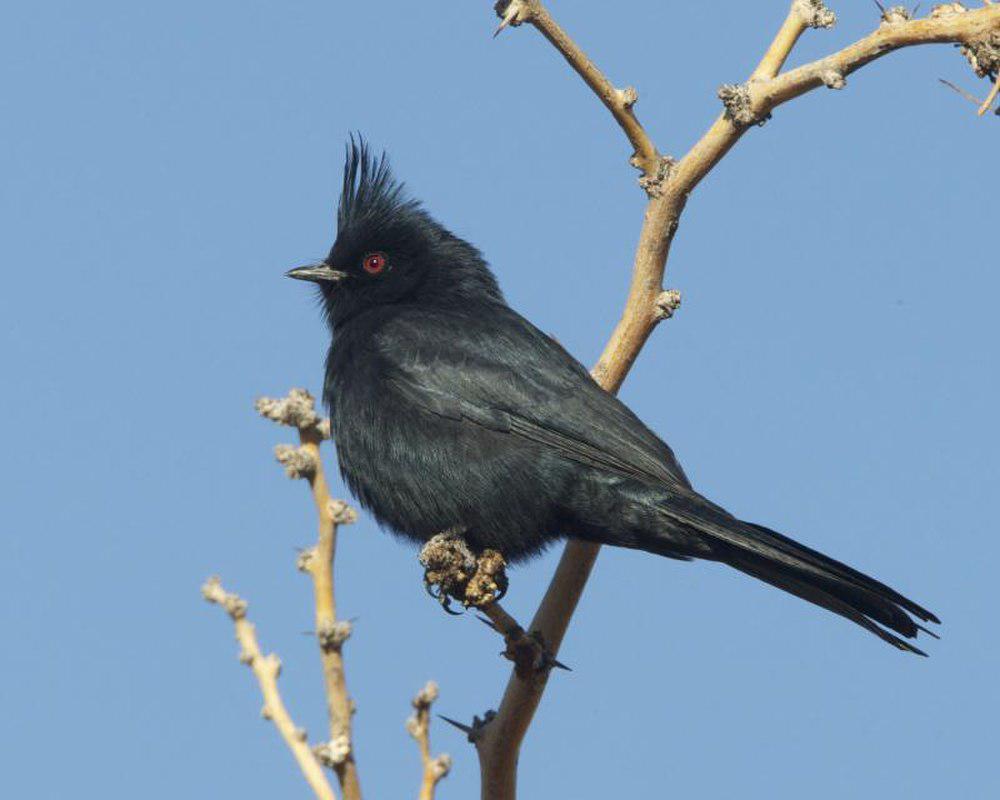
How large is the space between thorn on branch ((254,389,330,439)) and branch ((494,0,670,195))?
1.73 metres

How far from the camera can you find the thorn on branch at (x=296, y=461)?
3482 millimetres

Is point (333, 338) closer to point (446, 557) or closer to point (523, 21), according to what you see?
point (446, 557)

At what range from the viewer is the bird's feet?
5.16m

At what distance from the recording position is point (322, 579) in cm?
334

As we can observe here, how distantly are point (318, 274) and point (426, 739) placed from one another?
4439 mm

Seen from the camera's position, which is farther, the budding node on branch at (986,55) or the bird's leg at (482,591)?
the bird's leg at (482,591)

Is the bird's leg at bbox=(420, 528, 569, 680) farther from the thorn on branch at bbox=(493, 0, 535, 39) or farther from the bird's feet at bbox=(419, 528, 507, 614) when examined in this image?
the thorn on branch at bbox=(493, 0, 535, 39)

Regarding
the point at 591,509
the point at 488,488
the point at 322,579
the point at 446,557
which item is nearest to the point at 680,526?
the point at 591,509

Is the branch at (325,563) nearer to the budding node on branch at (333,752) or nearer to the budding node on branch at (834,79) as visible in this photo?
the budding node on branch at (333,752)

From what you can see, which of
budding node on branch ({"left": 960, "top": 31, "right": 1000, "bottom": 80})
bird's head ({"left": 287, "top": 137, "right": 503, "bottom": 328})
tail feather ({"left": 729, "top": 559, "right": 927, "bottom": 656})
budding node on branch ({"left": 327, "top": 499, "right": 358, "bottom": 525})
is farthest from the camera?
bird's head ({"left": 287, "top": 137, "right": 503, "bottom": 328})

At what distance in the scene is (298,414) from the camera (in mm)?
3600

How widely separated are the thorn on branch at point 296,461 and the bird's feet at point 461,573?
173cm

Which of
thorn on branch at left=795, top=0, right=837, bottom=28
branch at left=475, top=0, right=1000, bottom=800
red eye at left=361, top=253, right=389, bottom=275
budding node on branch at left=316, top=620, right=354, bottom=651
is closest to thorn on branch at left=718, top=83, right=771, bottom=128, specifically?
branch at left=475, top=0, right=1000, bottom=800

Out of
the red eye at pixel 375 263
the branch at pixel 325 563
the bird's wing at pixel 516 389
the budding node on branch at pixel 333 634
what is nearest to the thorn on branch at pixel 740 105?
the bird's wing at pixel 516 389
